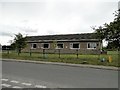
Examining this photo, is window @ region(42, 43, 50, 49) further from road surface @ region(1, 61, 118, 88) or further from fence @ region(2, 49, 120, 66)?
road surface @ region(1, 61, 118, 88)

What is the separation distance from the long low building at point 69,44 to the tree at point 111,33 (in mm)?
23063

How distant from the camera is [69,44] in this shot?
51.0 meters

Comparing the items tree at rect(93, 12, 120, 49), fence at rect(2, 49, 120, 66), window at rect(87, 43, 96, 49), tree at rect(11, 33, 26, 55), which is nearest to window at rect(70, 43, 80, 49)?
window at rect(87, 43, 96, 49)

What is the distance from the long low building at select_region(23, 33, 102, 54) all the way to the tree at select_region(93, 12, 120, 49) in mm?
23063

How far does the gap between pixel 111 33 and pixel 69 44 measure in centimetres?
2944

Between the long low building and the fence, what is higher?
the long low building

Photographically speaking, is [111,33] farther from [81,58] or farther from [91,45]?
[91,45]

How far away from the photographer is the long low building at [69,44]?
4762 cm

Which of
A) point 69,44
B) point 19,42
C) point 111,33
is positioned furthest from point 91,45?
point 111,33

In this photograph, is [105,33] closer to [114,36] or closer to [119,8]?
[114,36]

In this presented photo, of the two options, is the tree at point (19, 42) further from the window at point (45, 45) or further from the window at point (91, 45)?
the window at point (91, 45)

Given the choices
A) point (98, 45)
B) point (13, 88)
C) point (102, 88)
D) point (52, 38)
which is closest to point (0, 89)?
point (13, 88)

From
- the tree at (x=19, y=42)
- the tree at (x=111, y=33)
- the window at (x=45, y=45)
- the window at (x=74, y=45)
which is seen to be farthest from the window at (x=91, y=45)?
the tree at (x=111, y=33)

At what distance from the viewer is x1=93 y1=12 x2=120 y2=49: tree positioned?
69.5 feet
